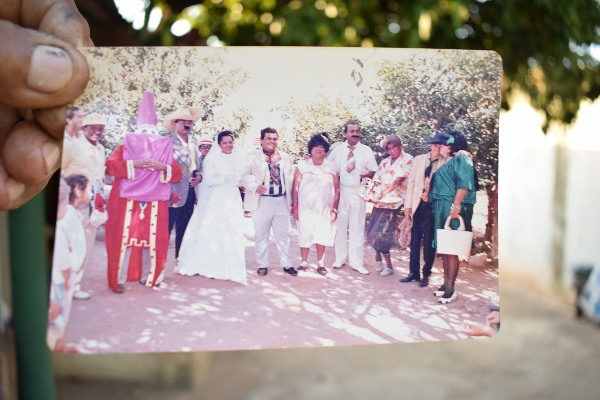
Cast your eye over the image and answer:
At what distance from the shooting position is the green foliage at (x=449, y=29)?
5.71 ft

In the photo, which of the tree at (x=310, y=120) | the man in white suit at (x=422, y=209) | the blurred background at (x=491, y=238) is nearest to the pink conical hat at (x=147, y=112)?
the tree at (x=310, y=120)

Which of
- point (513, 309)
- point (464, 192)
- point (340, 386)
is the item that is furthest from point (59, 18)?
point (513, 309)

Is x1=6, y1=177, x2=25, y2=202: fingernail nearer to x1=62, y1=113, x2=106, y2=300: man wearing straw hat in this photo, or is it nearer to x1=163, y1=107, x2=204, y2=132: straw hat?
x1=62, y1=113, x2=106, y2=300: man wearing straw hat

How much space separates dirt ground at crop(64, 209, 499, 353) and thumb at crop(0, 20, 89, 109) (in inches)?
9.8

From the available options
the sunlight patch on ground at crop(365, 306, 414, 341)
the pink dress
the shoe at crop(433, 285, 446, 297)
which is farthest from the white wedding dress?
the shoe at crop(433, 285, 446, 297)

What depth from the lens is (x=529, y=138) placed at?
20.7 feet

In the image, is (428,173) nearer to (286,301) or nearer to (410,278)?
(410,278)

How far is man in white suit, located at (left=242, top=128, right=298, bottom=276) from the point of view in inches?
39.6

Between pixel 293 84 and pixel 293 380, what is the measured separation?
3213mm

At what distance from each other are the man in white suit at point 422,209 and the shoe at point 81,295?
0.52m

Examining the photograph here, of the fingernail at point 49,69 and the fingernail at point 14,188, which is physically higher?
the fingernail at point 49,69

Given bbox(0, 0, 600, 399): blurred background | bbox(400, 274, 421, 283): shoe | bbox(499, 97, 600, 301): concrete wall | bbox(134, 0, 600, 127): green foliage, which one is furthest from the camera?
bbox(499, 97, 600, 301): concrete wall

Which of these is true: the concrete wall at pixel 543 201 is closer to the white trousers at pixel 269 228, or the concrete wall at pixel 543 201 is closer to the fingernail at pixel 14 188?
the white trousers at pixel 269 228

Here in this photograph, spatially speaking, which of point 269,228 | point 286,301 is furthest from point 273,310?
point 269,228
